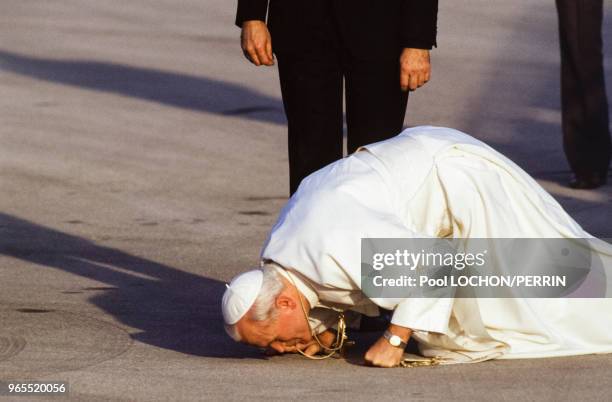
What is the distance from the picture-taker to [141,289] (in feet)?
22.9

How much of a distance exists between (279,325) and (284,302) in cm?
8

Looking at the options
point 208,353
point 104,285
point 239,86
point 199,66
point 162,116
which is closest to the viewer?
point 208,353

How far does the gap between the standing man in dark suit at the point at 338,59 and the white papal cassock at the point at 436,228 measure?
37 centimetres

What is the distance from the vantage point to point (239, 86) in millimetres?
12898

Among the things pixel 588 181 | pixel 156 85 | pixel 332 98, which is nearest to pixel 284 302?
pixel 332 98

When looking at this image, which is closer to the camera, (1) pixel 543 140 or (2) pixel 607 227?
(2) pixel 607 227

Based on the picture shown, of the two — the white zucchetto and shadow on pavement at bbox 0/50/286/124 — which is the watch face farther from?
shadow on pavement at bbox 0/50/286/124

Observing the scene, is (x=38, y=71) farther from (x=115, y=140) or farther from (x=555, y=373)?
(x=555, y=373)

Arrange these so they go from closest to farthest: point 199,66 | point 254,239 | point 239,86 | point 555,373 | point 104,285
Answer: point 555,373
point 104,285
point 254,239
point 239,86
point 199,66

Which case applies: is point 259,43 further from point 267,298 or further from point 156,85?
point 156,85

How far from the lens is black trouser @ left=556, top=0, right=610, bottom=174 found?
29.4ft

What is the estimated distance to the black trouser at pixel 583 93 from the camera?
8969 mm

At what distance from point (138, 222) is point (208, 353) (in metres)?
2.75

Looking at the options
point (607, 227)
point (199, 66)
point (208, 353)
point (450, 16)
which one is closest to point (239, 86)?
point (199, 66)
